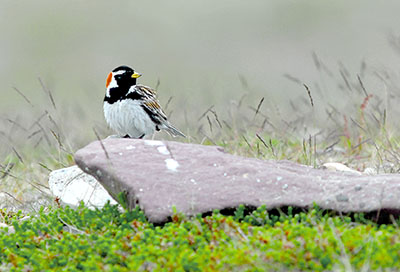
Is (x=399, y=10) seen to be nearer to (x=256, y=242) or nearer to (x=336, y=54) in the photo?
(x=336, y=54)

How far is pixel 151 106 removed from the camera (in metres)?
8.41

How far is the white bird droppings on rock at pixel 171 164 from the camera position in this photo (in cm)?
637

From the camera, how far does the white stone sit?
23.1 feet

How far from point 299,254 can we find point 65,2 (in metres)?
25.4

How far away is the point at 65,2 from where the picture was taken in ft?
95.6

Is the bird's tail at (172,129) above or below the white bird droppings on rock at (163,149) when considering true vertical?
below

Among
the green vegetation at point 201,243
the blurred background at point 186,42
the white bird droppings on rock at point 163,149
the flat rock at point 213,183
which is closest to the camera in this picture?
the green vegetation at point 201,243

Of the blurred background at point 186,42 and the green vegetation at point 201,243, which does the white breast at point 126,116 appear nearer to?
the green vegetation at point 201,243

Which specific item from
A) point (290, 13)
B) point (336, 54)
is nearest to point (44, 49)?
point (290, 13)

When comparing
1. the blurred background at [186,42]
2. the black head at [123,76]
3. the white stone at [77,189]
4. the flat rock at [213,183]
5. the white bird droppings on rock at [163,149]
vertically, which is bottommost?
the blurred background at [186,42]

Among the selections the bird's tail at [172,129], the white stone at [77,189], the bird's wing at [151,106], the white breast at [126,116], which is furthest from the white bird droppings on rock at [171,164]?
the bird's tail at [172,129]

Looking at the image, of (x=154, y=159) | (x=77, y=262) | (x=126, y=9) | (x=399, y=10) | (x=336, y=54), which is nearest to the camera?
(x=77, y=262)

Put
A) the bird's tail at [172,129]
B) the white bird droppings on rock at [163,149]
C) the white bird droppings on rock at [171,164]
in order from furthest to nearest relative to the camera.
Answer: the bird's tail at [172,129] < the white bird droppings on rock at [163,149] < the white bird droppings on rock at [171,164]

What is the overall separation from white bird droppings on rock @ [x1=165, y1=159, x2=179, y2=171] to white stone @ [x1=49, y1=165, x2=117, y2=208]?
825 mm
